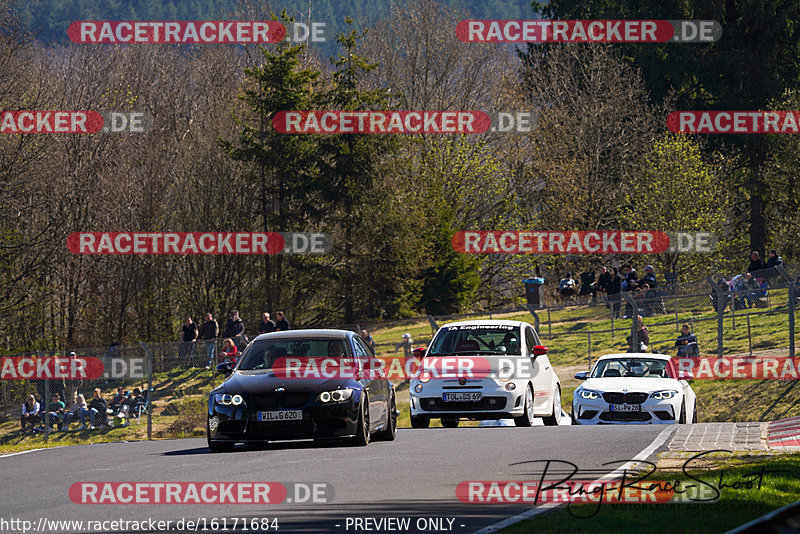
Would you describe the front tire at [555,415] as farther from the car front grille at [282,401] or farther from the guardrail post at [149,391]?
the guardrail post at [149,391]

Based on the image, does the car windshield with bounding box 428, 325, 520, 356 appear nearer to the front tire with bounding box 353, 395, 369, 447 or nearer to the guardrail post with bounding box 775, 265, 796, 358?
the front tire with bounding box 353, 395, 369, 447

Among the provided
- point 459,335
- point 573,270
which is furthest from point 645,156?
point 459,335

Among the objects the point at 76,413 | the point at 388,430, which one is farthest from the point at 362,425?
the point at 76,413

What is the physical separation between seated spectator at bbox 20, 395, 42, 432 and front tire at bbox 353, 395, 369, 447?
16.0 m

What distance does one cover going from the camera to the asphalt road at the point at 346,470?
9.88m

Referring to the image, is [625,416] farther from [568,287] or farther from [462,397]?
[568,287]

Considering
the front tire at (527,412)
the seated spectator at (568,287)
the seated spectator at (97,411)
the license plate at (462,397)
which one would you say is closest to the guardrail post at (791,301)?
the front tire at (527,412)

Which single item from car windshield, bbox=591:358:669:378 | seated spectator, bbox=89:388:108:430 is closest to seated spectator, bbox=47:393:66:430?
seated spectator, bbox=89:388:108:430

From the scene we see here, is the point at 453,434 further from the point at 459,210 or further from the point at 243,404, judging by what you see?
the point at 459,210

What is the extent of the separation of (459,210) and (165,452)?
42.9 m

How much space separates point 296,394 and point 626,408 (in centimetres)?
862

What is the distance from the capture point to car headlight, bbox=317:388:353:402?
580 inches

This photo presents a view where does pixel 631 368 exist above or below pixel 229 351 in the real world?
below

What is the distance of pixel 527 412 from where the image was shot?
2056 centimetres
